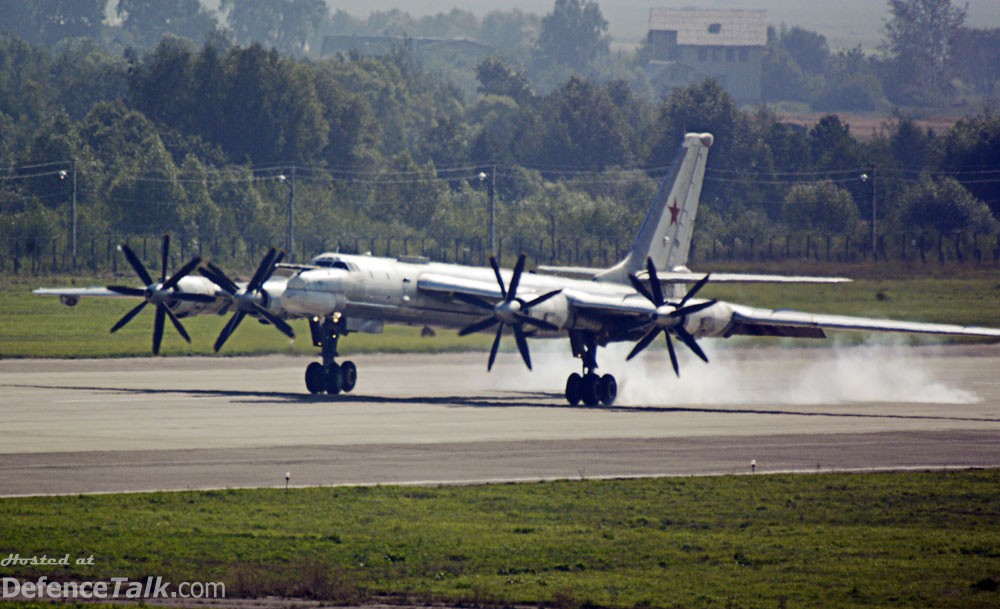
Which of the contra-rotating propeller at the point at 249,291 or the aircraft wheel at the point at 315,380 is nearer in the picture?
the contra-rotating propeller at the point at 249,291

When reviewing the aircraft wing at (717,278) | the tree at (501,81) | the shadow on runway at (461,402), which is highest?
the tree at (501,81)

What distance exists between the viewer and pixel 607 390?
4403cm

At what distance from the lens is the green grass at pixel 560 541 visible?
1820cm

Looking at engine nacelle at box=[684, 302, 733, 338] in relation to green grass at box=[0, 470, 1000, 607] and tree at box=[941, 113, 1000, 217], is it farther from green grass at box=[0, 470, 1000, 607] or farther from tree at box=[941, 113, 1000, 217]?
tree at box=[941, 113, 1000, 217]

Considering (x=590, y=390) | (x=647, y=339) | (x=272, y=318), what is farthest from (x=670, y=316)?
(x=272, y=318)

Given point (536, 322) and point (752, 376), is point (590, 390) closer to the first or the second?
point (536, 322)

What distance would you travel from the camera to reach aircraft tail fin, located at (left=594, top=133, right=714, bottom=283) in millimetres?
48094

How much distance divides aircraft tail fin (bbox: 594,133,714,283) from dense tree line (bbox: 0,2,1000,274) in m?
37.9

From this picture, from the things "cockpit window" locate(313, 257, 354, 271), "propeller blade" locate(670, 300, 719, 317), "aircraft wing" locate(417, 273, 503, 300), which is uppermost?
"cockpit window" locate(313, 257, 354, 271)

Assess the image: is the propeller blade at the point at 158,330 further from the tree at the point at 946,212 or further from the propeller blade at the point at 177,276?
Result: the tree at the point at 946,212

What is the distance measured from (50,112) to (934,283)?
9421cm

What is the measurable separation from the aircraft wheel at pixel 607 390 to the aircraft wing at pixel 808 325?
3.72m

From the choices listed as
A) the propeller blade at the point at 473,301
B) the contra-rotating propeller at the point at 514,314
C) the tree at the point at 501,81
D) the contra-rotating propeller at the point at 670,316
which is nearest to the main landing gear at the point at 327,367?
the propeller blade at the point at 473,301

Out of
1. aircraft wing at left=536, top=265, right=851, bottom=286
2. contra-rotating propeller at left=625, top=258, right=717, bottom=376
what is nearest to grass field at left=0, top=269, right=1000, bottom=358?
aircraft wing at left=536, top=265, right=851, bottom=286
